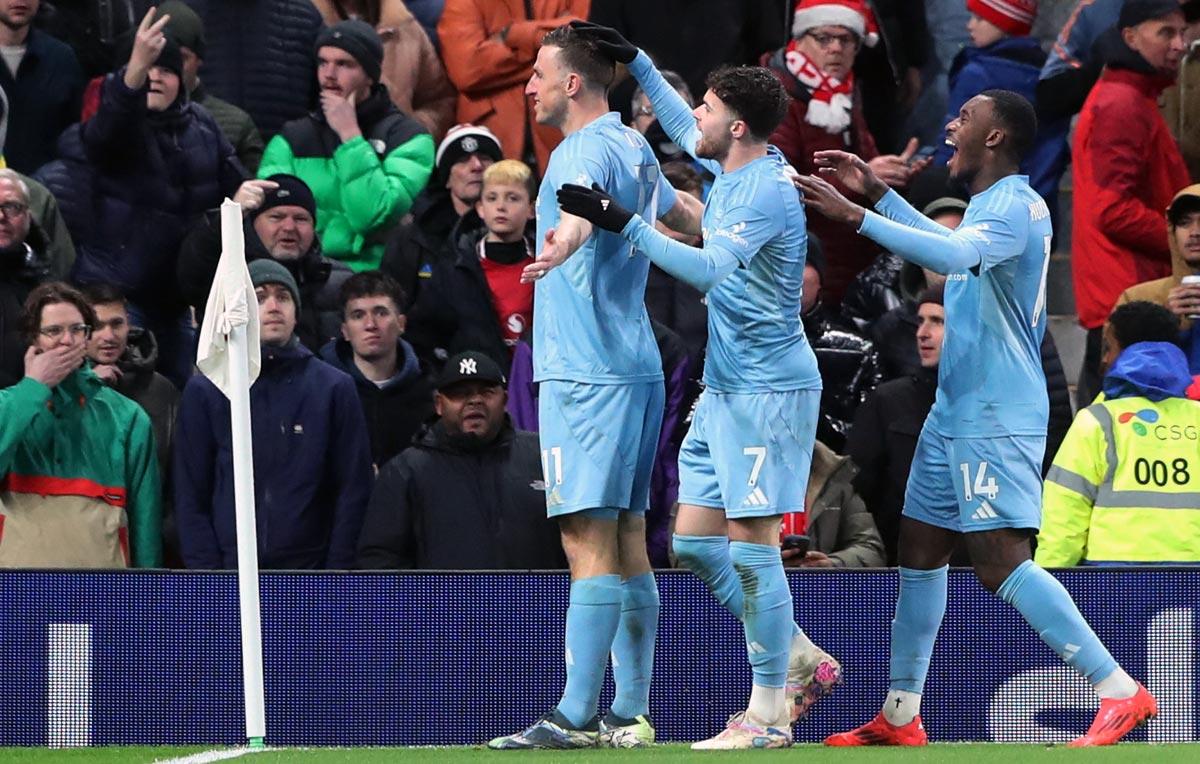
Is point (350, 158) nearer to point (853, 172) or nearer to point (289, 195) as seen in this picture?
point (289, 195)

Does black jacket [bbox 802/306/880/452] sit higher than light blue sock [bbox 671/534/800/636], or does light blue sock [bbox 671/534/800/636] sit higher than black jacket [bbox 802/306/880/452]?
black jacket [bbox 802/306/880/452]

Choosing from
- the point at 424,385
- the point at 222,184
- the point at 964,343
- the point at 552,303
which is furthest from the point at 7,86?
the point at 964,343

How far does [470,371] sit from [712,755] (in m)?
2.93

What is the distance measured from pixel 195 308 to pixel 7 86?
177 centimetres

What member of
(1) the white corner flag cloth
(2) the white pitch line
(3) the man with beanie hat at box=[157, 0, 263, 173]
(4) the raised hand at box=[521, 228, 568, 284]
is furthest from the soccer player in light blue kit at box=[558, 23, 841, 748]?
(3) the man with beanie hat at box=[157, 0, 263, 173]

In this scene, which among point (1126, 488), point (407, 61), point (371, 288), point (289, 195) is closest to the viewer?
point (1126, 488)

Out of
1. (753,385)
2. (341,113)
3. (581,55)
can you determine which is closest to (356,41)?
(341,113)

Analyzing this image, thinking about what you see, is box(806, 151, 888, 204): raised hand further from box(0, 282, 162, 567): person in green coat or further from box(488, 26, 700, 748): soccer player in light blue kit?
box(0, 282, 162, 567): person in green coat

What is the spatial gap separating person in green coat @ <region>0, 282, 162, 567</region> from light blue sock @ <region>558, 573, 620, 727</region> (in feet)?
8.98

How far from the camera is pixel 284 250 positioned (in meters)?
11.7

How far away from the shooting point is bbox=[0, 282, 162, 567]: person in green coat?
9.97 meters

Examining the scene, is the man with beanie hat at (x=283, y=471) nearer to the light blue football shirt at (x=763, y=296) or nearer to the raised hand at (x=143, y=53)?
the raised hand at (x=143, y=53)

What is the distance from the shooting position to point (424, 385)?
447 inches

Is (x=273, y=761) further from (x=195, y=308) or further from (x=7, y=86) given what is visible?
(x=7, y=86)
